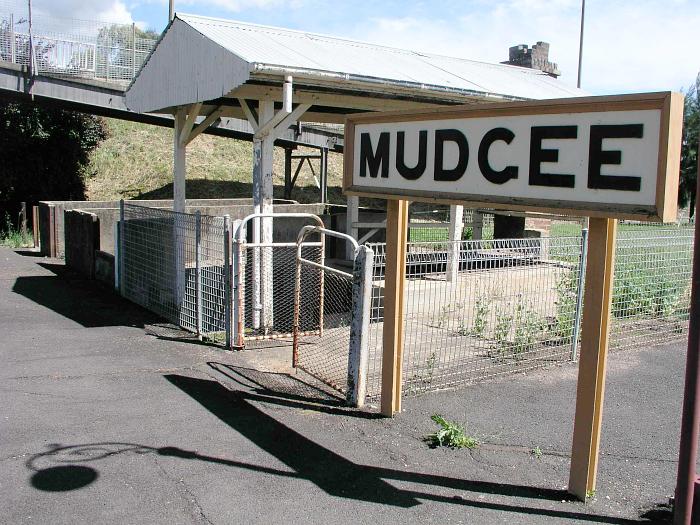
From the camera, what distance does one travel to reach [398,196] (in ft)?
18.4

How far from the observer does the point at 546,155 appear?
446 cm

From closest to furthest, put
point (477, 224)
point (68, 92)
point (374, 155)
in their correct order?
1. point (374, 155)
2. point (477, 224)
3. point (68, 92)

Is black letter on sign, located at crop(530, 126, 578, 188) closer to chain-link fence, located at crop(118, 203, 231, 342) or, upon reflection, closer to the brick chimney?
chain-link fence, located at crop(118, 203, 231, 342)

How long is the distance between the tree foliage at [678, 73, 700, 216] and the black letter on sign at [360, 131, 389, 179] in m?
26.3

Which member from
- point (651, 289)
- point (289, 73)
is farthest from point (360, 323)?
point (651, 289)

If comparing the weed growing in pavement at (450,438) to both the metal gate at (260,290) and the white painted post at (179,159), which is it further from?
the white painted post at (179,159)

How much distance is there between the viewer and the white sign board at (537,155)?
3.87 metres

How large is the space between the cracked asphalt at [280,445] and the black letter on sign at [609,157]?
2.13m

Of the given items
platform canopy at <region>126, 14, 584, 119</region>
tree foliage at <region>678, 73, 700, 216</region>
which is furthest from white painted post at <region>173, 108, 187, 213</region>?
tree foliage at <region>678, 73, 700, 216</region>

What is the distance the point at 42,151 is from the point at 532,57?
19337 mm

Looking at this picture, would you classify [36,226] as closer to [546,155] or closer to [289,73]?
[289,73]

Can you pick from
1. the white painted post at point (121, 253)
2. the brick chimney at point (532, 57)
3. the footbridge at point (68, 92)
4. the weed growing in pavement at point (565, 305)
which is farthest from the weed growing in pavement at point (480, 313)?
the brick chimney at point (532, 57)

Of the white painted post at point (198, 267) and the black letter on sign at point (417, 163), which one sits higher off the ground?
the black letter on sign at point (417, 163)

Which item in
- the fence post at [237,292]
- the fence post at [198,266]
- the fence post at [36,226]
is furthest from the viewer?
the fence post at [36,226]
